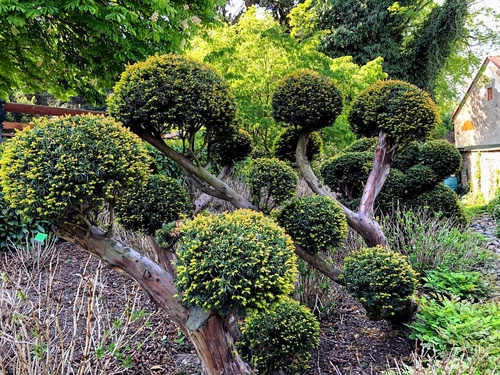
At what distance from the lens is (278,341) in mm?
2611

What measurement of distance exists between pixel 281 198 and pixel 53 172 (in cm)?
173

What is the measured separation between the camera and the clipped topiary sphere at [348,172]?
5477 mm

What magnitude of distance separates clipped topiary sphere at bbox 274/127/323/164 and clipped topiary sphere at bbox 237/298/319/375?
1.86m

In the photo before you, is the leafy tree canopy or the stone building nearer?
the leafy tree canopy

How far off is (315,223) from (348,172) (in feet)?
9.10

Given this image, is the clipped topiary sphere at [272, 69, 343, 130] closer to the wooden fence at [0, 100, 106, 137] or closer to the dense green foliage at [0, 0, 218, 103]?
the dense green foliage at [0, 0, 218, 103]

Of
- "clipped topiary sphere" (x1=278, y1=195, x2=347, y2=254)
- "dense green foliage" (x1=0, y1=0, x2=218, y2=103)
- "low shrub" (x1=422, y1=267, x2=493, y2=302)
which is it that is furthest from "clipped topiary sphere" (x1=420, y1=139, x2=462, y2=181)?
"dense green foliage" (x1=0, y1=0, x2=218, y2=103)

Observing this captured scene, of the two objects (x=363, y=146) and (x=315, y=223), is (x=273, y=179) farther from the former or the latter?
(x=363, y=146)

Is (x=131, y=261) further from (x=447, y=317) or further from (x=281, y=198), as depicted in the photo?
(x=447, y=317)

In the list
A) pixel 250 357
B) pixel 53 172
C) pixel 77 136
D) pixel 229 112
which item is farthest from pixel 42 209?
pixel 250 357

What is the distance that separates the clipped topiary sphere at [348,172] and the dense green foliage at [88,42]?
110 inches

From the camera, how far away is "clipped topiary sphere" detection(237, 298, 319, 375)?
8.52 feet

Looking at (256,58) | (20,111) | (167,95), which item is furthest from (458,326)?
(20,111)

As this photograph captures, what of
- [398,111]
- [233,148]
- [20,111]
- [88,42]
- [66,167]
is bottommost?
[66,167]
